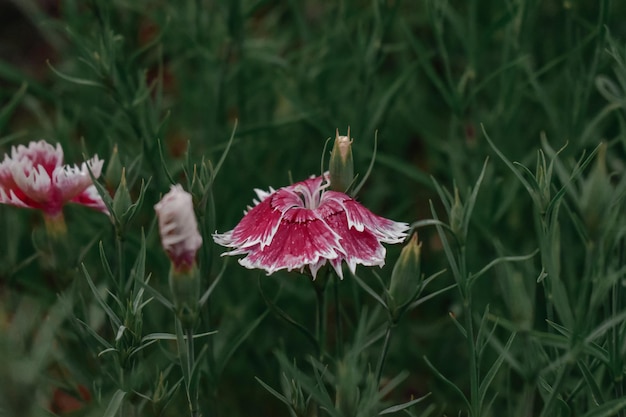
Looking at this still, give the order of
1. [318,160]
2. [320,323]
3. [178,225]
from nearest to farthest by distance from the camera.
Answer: [178,225], [320,323], [318,160]

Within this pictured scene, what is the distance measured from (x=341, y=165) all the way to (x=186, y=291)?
0.73 ft

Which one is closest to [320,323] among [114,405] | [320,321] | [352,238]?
[320,321]

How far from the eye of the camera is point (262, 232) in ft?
2.93

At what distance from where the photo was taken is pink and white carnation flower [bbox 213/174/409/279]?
0.85 m

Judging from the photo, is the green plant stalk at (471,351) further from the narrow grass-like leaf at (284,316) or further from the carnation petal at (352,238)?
the narrow grass-like leaf at (284,316)

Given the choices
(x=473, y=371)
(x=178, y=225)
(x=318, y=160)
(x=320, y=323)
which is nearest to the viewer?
(x=178, y=225)

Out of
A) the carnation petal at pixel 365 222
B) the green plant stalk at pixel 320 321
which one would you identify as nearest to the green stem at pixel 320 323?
the green plant stalk at pixel 320 321

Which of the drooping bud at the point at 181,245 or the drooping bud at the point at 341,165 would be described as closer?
the drooping bud at the point at 181,245

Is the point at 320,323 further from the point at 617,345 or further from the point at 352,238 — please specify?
the point at 617,345

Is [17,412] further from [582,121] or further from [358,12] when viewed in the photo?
[358,12]

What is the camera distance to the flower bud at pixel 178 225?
0.76 meters

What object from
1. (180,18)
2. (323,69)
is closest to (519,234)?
(323,69)

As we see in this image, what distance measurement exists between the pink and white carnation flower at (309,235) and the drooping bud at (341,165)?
0.01 meters

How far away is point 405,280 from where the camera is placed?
0.86 m
